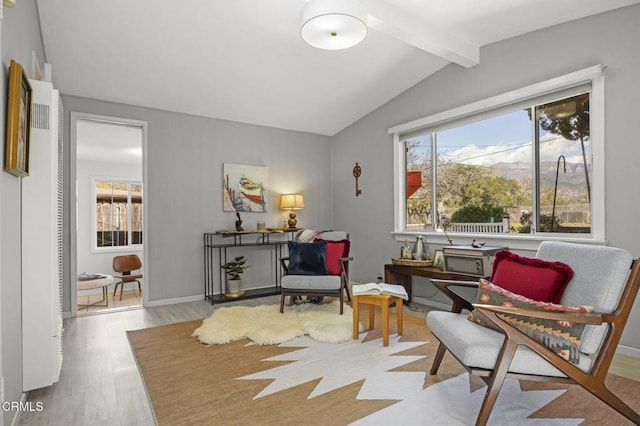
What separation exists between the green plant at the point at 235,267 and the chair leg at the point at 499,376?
3434 millimetres

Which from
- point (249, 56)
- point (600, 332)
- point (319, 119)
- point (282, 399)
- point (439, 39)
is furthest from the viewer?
point (319, 119)

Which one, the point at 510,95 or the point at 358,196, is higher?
the point at 510,95

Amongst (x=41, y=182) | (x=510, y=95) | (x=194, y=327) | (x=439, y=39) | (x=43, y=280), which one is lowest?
(x=194, y=327)

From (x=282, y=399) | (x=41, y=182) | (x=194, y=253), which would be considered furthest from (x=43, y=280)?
(x=194, y=253)

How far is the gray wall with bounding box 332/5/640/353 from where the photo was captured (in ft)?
9.10

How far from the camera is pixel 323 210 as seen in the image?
19.5 feet

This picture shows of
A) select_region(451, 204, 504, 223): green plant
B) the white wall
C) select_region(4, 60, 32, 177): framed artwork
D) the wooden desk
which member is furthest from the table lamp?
select_region(4, 60, 32, 177): framed artwork

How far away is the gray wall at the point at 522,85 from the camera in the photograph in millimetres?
2773

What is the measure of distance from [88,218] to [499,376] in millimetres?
6491

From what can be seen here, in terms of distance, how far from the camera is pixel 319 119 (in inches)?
212

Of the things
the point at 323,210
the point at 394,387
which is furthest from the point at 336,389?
the point at 323,210

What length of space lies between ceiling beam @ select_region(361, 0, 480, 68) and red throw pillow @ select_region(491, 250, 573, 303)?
209cm

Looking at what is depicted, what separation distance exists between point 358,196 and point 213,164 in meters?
2.14

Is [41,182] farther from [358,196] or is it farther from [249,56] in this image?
[358,196]
